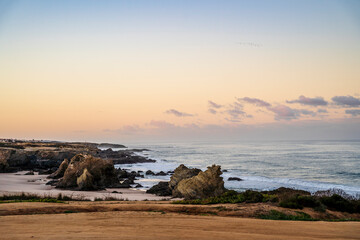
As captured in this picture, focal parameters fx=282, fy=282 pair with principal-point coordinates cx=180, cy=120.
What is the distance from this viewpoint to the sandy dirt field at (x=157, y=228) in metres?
8.41

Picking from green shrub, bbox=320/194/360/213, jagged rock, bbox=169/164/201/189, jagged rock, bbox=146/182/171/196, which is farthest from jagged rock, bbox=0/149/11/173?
green shrub, bbox=320/194/360/213

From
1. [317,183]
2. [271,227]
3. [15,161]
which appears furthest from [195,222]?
[15,161]

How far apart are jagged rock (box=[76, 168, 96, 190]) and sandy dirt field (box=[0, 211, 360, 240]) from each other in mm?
17852

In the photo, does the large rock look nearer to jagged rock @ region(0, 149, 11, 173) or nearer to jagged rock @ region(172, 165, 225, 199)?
jagged rock @ region(172, 165, 225, 199)

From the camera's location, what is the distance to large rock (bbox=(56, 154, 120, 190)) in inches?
1137

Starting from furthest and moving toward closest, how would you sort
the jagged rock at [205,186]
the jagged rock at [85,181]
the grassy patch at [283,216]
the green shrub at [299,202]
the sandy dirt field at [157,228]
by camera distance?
the jagged rock at [85,181] → the jagged rock at [205,186] → the green shrub at [299,202] → the grassy patch at [283,216] → the sandy dirt field at [157,228]

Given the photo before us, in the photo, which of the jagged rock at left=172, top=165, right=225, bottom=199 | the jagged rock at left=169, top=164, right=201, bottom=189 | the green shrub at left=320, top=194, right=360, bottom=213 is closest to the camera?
the green shrub at left=320, top=194, right=360, bottom=213

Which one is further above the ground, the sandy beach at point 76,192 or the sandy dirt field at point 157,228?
the sandy dirt field at point 157,228

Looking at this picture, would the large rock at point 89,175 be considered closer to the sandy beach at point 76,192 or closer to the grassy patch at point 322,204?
the sandy beach at point 76,192

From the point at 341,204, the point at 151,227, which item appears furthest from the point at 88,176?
the point at 341,204

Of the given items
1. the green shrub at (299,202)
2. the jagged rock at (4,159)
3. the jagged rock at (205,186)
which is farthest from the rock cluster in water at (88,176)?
the green shrub at (299,202)

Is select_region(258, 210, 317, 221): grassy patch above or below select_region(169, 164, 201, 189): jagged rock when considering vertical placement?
above

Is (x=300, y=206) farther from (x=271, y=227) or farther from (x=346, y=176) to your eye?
(x=346, y=176)

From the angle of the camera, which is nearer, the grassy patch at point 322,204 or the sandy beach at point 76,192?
the grassy patch at point 322,204
